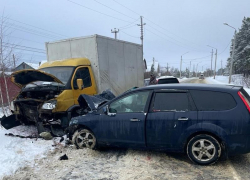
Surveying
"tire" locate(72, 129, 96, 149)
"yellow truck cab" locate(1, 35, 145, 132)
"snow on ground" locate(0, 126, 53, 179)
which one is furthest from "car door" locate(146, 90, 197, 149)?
"yellow truck cab" locate(1, 35, 145, 132)

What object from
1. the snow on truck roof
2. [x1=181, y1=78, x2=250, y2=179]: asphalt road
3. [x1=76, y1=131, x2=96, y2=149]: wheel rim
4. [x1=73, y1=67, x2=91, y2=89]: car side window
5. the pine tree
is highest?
the pine tree

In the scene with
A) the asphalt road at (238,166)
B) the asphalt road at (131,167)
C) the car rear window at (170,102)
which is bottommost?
the asphalt road at (131,167)

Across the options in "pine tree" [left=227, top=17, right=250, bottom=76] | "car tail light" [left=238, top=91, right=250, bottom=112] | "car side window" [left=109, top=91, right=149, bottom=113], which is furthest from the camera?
"pine tree" [left=227, top=17, right=250, bottom=76]

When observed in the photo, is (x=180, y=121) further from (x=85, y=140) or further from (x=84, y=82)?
(x=84, y=82)

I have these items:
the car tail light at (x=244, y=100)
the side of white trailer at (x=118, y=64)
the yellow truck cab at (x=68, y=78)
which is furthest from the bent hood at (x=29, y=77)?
the car tail light at (x=244, y=100)

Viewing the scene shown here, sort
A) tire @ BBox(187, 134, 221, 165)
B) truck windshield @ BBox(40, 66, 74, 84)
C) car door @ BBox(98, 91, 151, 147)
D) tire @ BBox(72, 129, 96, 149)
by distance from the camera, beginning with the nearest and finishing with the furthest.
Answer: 1. tire @ BBox(187, 134, 221, 165)
2. car door @ BBox(98, 91, 151, 147)
3. tire @ BBox(72, 129, 96, 149)
4. truck windshield @ BBox(40, 66, 74, 84)

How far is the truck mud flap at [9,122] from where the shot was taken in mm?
6274

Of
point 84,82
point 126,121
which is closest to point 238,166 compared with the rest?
point 126,121

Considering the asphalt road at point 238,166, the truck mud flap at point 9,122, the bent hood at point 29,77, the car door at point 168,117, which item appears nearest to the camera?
the asphalt road at point 238,166

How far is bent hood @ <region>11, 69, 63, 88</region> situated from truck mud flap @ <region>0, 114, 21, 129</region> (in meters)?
1.12

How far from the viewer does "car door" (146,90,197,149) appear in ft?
13.1

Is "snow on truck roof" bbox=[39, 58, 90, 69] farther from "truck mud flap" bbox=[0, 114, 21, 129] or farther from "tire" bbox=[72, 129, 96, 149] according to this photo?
"tire" bbox=[72, 129, 96, 149]

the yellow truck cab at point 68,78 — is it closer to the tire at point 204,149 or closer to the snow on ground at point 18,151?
the snow on ground at point 18,151

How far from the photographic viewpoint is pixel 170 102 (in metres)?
4.19
